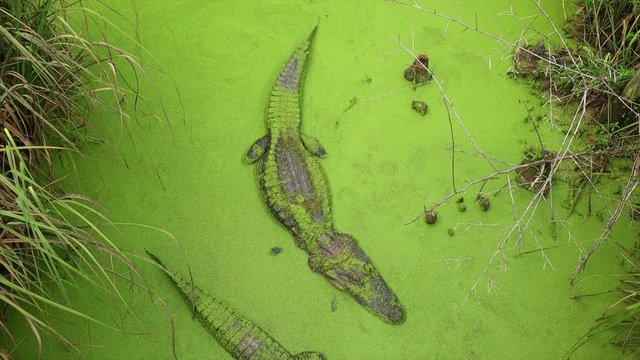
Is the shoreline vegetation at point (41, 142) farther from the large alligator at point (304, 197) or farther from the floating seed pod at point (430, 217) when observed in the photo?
the floating seed pod at point (430, 217)

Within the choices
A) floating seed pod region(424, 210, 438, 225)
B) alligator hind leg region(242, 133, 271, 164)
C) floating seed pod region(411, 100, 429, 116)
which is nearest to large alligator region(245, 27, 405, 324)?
alligator hind leg region(242, 133, 271, 164)

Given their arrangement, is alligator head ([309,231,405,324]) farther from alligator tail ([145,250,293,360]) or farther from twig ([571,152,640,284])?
twig ([571,152,640,284])

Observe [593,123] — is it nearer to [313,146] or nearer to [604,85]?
[604,85]

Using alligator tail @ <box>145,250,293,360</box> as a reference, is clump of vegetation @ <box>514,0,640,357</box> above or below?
above

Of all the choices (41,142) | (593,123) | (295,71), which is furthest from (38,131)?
(593,123)

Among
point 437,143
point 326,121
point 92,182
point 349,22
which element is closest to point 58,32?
point 92,182

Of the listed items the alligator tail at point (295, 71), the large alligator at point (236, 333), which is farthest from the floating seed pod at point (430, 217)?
the alligator tail at point (295, 71)
